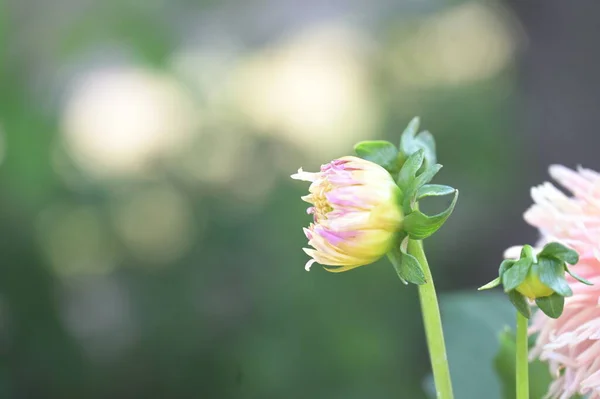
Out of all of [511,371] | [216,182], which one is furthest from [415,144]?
[216,182]

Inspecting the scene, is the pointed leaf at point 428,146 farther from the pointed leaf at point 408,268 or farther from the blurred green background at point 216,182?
the blurred green background at point 216,182

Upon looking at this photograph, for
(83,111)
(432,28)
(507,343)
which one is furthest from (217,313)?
(507,343)

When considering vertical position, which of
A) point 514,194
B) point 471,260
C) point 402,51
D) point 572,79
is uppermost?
point 402,51

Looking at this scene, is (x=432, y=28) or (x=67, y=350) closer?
(x=67, y=350)

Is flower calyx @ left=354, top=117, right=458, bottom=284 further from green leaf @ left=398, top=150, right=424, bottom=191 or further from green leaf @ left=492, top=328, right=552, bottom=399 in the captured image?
green leaf @ left=492, top=328, right=552, bottom=399

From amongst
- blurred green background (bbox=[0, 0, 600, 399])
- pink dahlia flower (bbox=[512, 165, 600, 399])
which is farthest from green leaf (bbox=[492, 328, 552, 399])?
blurred green background (bbox=[0, 0, 600, 399])

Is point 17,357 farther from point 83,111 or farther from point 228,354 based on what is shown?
point 83,111

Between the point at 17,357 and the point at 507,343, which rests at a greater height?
the point at 507,343
